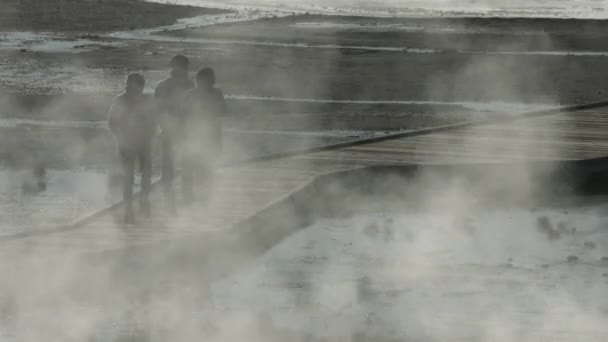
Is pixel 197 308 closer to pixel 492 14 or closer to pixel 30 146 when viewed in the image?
pixel 30 146

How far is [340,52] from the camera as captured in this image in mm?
37000

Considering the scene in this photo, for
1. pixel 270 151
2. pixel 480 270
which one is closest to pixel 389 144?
pixel 270 151

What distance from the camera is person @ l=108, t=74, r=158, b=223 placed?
44.8ft

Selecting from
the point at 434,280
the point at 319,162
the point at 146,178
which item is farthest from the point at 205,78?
the point at 319,162

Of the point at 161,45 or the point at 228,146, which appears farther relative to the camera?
the point at 161,45

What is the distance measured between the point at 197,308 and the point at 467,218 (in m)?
5.34

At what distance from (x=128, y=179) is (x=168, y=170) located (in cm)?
57

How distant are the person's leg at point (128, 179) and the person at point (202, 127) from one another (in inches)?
23.4

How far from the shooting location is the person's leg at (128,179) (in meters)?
14.1

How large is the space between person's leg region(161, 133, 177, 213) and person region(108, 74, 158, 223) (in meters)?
0.23

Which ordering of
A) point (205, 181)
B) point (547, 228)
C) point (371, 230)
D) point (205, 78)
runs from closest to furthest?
point (205, 78) → point (205, 181) → point (371, 230) → point (547, 228)

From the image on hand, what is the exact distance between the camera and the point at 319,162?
18.5 m

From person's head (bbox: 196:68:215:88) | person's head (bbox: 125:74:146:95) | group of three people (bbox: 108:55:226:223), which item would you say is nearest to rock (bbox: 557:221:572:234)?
group of three people (bbox: 108:55:226:223)

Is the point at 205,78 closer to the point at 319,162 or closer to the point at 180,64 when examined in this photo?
the point at 180,64
